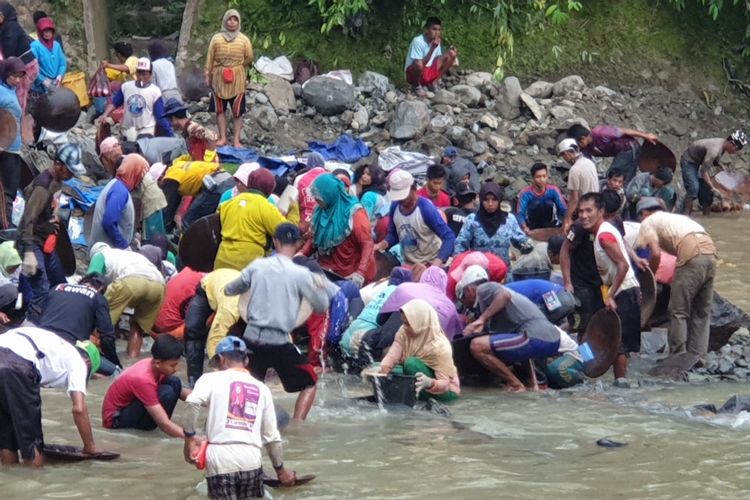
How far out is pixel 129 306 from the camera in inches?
432

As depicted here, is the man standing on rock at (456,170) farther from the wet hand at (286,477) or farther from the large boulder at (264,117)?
the wet hand at (286,477)

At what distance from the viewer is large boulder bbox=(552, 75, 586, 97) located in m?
19.3

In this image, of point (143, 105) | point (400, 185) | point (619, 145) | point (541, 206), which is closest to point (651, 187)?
point (619, 145)

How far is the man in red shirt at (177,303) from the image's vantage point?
11000mm

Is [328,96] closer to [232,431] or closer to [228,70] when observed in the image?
[228,70]

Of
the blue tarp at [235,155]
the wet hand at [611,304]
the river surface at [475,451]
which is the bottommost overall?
the river surface at [475,451]

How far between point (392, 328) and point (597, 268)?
6.05 ft

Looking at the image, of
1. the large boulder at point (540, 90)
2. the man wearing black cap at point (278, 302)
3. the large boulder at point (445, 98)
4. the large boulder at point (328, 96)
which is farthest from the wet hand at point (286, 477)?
the large boulder at point (540, 90)

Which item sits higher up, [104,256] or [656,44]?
[656,44]

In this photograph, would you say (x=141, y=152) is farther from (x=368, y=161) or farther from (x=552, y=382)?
(x=552, y=382)

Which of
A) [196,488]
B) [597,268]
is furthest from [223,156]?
[196,488]

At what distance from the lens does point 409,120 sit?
57.4ft

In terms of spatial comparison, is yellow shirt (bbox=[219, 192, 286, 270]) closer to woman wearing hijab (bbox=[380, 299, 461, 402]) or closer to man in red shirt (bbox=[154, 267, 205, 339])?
man in red shirt (bbox=[154, 267, 205, 339])

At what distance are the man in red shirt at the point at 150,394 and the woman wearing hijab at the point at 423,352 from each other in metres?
1.71
